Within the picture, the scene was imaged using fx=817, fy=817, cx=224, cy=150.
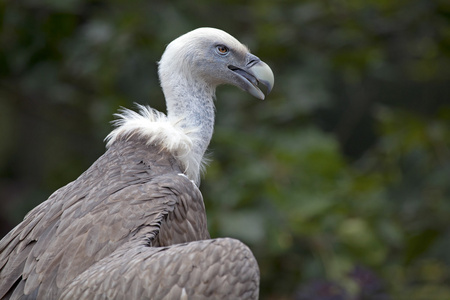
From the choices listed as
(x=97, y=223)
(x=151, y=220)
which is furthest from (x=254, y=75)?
(x=97, y=223)

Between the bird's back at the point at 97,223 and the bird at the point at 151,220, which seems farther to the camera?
the bird's back at the point at 97,223

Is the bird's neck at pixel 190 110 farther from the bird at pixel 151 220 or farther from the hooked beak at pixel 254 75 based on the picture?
the hooked beak at pixel 254 75

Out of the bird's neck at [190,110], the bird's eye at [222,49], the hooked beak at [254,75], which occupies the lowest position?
the bird's neck at [190,110]

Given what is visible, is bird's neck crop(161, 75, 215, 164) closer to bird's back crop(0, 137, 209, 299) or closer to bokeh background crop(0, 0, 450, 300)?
bird's back crop(0, 137, 209, 299)

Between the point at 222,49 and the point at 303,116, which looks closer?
the point at 222,49

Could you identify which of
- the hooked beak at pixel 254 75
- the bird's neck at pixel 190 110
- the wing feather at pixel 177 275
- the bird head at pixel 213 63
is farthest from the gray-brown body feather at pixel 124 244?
the hooked beak at pixel 254 75

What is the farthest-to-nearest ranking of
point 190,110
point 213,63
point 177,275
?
point 213,63 → point 190,110 → point 177,275

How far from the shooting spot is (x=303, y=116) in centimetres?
786

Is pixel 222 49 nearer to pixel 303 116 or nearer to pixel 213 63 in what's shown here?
pixel 213 63

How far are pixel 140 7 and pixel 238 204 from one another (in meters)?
2.33

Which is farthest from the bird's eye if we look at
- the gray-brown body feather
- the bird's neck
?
the gray-brown body feather

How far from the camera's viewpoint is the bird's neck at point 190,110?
4664 millimetres

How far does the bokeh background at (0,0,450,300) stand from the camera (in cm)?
671

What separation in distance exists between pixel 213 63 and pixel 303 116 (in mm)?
3124
